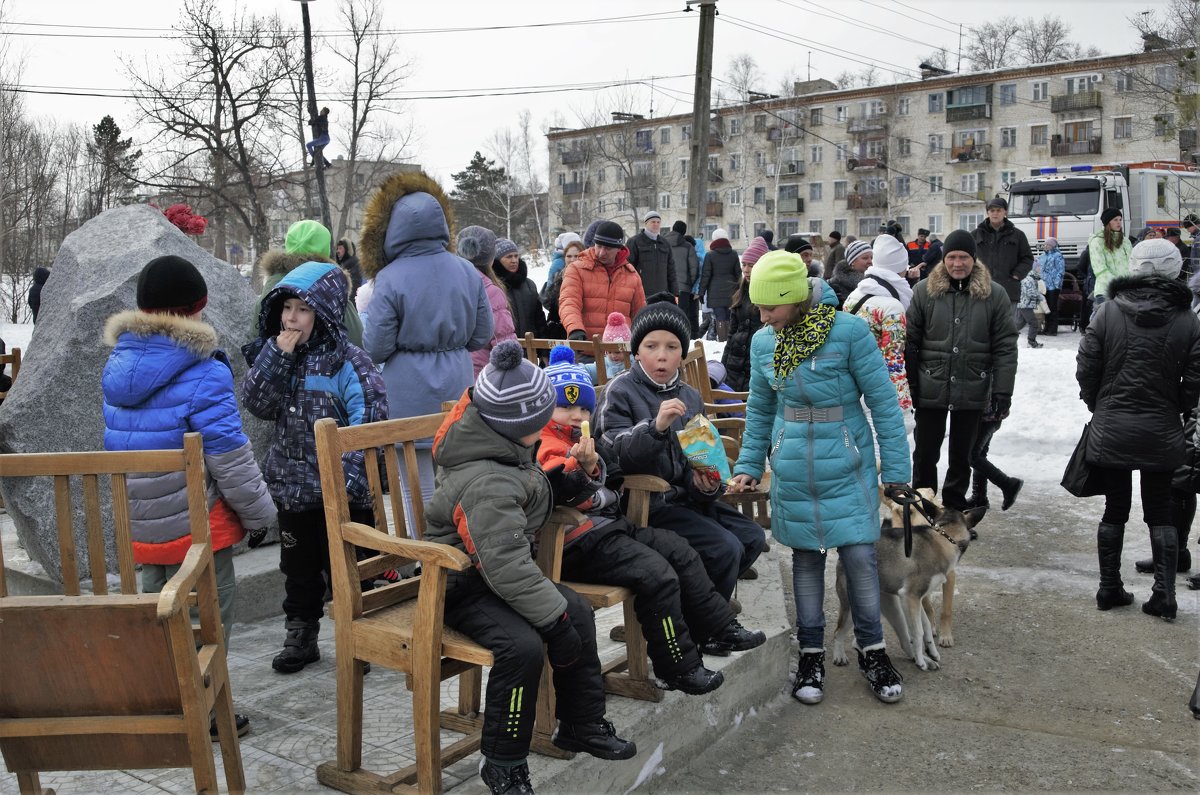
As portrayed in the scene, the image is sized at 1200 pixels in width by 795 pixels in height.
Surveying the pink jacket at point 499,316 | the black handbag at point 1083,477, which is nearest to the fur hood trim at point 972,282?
the black handbag at point 1083,477

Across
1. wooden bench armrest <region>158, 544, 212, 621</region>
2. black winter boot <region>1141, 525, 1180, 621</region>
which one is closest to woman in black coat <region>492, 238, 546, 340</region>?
black winter boot <region>1141, 525, 1180, 621</region>

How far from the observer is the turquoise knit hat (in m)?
4.21

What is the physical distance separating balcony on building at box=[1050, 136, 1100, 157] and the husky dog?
5649cm

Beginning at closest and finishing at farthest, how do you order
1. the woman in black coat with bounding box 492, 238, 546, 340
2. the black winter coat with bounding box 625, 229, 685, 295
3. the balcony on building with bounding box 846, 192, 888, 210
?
1. the woman in black coat with bounding box 492, 238, 546, 340
2. the black winter coat with bounding box 625, 229, 685, 295
3. the balcony on building with bounding box 846, 192, 888, 210

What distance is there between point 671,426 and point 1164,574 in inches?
122

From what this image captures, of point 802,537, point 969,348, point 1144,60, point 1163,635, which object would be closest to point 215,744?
point 802,537

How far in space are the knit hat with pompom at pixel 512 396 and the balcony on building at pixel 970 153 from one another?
193 feet

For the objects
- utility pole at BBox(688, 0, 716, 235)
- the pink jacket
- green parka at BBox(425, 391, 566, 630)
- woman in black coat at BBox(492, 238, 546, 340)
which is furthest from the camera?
utility pole at BBox(688, 0, 716, 235)

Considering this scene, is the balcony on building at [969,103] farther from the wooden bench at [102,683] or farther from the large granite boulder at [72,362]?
the wooden bench at [102,683]

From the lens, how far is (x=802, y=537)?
4.34 metres

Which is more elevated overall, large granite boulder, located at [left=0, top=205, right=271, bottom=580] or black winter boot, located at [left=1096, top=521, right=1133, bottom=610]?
large granite boulder, located at [left=0, top=205, right=271, bottom=580]

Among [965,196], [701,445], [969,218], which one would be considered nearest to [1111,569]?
[701,445]

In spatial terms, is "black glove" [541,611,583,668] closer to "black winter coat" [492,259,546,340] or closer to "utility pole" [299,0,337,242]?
"black winter coat" [492,259,546,340]

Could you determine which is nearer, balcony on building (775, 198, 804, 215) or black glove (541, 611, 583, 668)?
black glove (541, 611, 583, 668)
